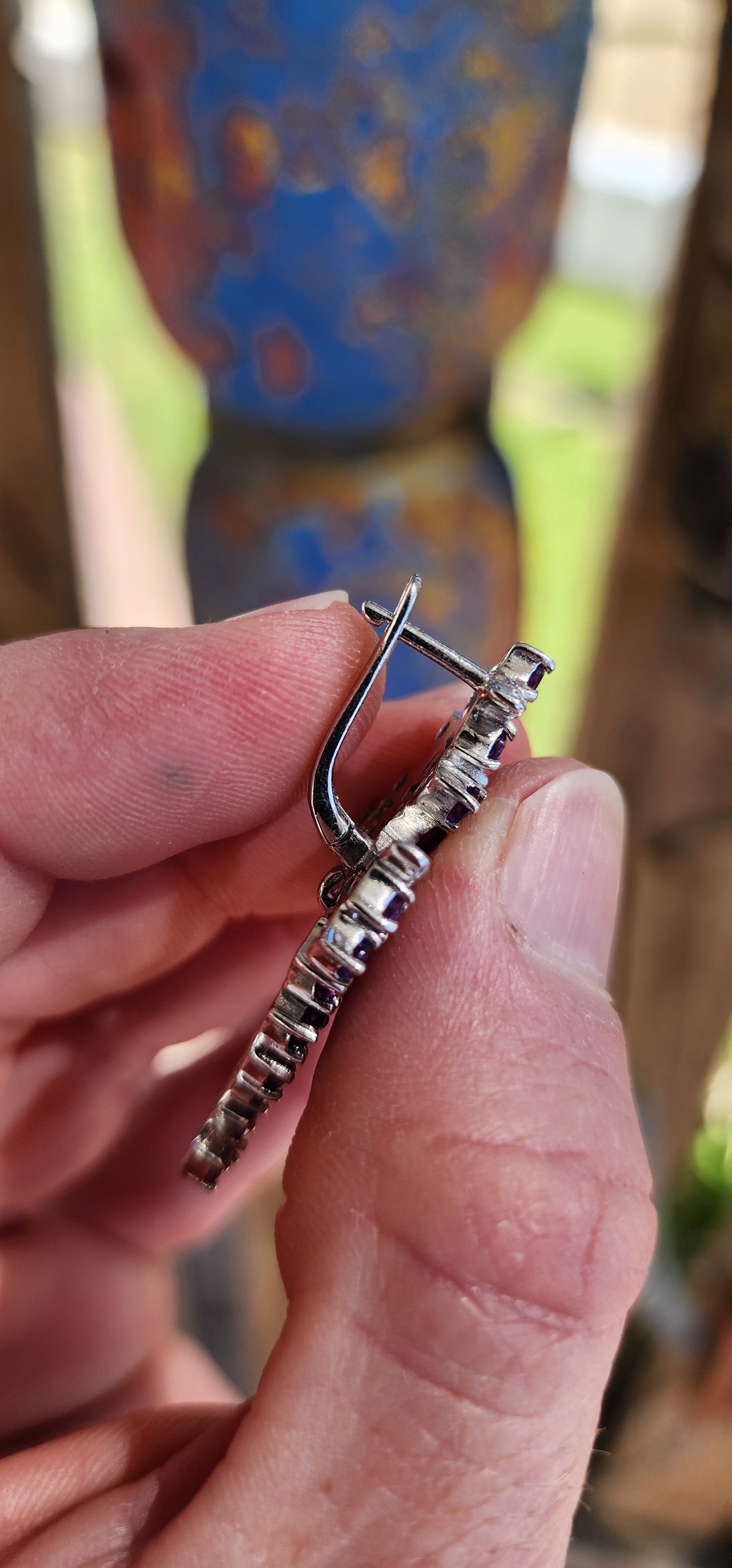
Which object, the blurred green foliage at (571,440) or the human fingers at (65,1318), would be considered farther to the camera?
the blurred green foliage at (571,440)

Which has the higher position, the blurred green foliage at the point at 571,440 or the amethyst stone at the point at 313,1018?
the blurred green foliage at the point at 571,440

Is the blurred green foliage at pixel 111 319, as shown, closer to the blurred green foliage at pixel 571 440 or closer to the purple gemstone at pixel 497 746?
the blurred green foliage at pixel 571 440

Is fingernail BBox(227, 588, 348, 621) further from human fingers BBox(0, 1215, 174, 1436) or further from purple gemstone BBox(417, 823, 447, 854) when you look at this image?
human fingers BBox(0, 1215, 174, 1436)

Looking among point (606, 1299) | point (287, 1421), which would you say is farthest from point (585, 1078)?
point (287, 1421)

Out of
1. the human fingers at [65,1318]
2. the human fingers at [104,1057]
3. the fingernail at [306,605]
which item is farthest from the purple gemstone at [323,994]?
the human fingers at [65,1318]

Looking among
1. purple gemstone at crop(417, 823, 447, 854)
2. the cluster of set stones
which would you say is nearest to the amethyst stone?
the cluster of set stones

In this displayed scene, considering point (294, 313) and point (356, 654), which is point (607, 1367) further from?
point (294, 313)

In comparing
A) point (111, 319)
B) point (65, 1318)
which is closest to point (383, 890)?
point (65, 1318)

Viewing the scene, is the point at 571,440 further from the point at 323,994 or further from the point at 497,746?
the point at 323,994
